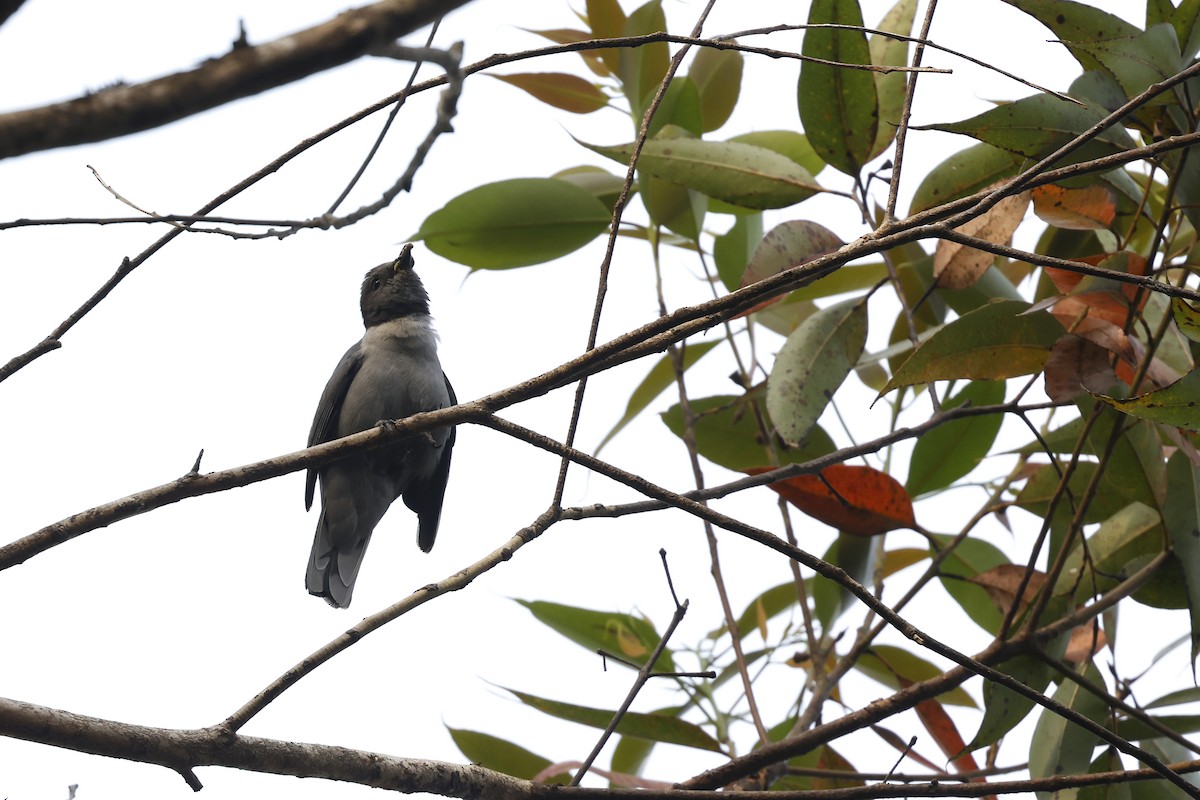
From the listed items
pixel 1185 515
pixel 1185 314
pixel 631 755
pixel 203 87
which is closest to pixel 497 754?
pixel 631 755

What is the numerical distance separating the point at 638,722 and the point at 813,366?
3.81 feet

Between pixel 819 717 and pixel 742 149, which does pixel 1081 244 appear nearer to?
pixel 742 149

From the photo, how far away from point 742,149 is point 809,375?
70 centimetres

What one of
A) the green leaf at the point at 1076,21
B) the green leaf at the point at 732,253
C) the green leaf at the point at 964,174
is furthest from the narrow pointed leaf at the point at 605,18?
the green leaf at the point at 1076,21

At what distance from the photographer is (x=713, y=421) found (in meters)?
3.60

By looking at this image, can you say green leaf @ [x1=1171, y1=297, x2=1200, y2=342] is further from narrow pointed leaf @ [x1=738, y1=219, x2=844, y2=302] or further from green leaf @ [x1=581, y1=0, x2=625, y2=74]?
green leaf @ [x1=581, y1=0, x2=625, y2=74]

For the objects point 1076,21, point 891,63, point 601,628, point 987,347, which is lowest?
point 601,628

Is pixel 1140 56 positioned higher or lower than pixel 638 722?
higher

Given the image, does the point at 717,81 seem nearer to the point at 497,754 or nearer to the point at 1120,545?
the point at 1120,545

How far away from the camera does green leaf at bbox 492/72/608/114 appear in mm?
3795

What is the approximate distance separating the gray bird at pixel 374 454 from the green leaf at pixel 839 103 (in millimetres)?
2324

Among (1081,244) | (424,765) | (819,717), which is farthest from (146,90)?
(1081,244)

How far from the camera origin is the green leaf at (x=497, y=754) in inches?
130

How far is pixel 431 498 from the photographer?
5.18m
